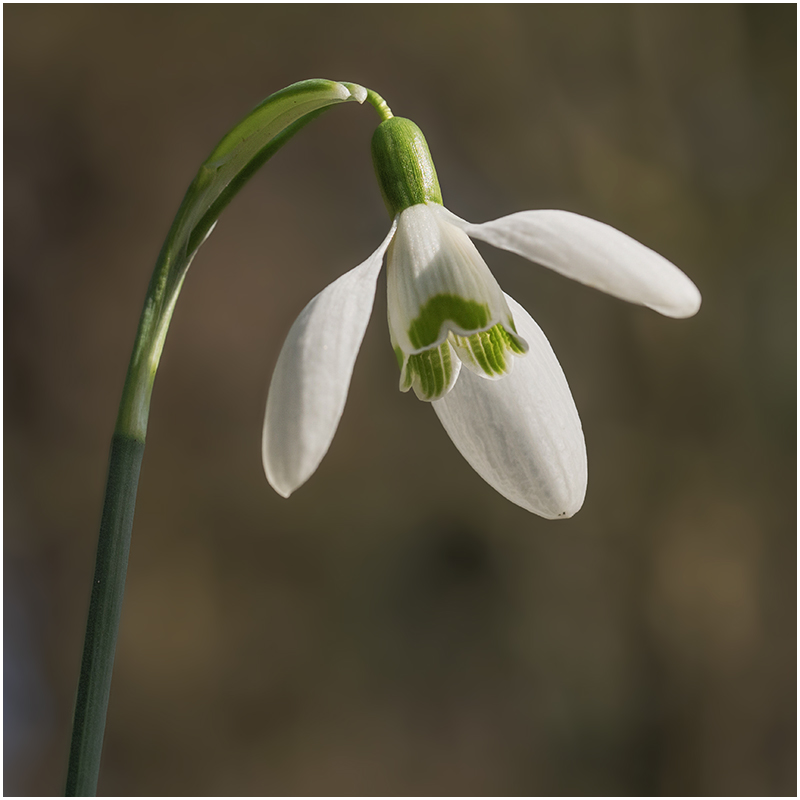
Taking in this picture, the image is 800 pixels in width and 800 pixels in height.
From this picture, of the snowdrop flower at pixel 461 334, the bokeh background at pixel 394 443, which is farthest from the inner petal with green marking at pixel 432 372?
the bokeh background at pixel 394 443

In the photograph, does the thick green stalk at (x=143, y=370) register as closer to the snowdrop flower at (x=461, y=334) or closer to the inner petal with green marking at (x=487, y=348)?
the snowdrop flower at (x=461, y=334)

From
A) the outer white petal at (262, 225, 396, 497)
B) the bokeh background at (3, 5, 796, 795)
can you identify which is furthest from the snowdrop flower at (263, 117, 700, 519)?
the bokeh background at (3, 5, 796, 795)

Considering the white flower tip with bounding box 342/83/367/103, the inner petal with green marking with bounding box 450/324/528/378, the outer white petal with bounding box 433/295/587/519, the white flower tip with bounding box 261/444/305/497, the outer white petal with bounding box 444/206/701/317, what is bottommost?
the white flower tip with bounding box 261/444/305/497

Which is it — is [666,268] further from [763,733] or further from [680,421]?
[763,733]

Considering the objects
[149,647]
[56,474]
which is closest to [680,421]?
[149,647]

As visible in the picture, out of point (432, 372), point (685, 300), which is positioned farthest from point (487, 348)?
point (685, 300)

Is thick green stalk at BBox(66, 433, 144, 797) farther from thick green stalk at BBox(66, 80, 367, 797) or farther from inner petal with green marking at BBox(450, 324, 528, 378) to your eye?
inner petal with green marking at BBox(450, 324, 528, 378)

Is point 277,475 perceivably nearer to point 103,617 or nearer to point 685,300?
point 103,617
